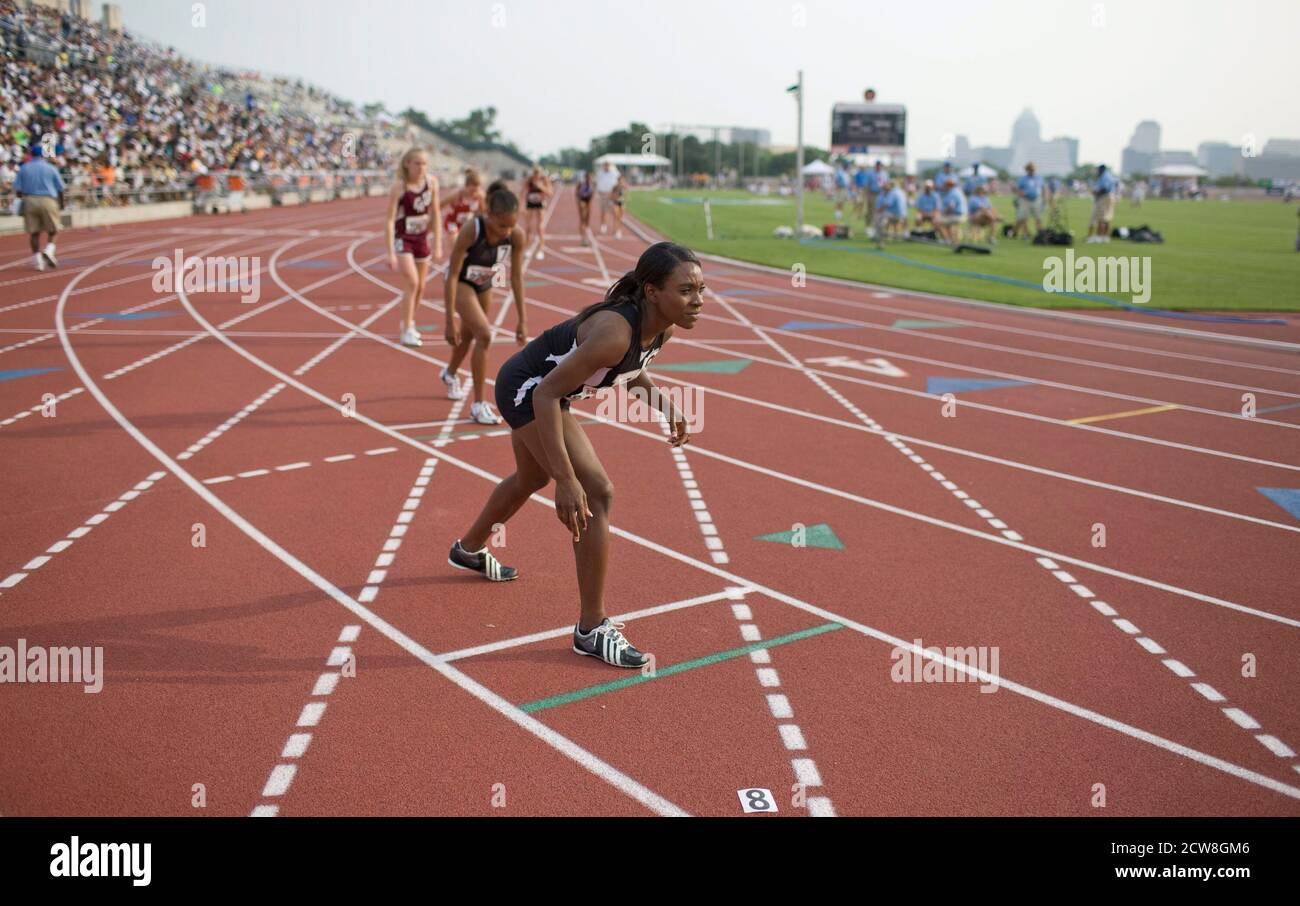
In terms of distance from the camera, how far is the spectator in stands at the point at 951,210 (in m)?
27.3

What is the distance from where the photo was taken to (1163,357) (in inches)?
531

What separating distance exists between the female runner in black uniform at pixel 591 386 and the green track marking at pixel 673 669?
0.10 m

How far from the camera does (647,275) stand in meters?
4.43

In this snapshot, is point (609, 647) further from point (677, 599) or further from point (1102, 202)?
point (1102, 202)

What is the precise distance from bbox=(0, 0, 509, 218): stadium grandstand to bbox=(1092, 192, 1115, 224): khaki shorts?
27.0m

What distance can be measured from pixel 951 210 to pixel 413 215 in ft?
62.2

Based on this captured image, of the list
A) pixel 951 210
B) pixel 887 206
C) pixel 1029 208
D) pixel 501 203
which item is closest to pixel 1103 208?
pixel 1029 208

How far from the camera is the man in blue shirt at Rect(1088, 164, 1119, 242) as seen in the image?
26.9 metres

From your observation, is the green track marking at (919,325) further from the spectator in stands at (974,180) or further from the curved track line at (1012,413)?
the spectator in stands at (974,180)

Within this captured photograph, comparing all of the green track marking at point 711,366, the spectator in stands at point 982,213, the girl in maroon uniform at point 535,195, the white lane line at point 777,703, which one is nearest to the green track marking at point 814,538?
the white lane line at point 777,703
